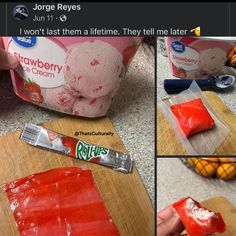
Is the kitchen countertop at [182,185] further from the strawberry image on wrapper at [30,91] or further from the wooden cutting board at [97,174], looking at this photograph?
the strawberry image on wrapper at [30,91]

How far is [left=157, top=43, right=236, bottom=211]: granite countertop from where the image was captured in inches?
22.0

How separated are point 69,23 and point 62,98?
179 mm

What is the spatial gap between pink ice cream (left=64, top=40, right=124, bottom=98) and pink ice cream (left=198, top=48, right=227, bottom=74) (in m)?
0.11

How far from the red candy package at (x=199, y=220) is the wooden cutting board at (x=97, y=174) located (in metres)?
0.06

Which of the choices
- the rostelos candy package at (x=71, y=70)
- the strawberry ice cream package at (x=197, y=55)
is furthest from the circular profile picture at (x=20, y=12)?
the strawberry ice cream package at (x=197, y=55)

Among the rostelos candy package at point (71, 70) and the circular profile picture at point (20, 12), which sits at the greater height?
the circular profile picture at point (20, 12)

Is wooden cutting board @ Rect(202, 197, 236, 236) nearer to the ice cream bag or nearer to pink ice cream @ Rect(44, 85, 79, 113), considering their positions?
the ice cream bag

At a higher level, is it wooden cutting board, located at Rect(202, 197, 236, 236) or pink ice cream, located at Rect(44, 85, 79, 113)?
pink ice cream, located at Rect(44, 85, 79, 113)

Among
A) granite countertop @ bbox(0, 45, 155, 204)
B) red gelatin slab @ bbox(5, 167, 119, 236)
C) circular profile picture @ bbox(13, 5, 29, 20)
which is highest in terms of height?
circular profile picture @ bbox(13, 5, 29, 20)

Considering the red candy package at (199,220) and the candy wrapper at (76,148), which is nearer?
the red candy package at (199,220)

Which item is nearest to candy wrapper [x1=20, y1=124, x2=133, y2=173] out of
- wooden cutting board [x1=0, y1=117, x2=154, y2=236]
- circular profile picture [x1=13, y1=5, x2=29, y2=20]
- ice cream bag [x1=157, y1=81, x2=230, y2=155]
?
wooden cutting board [x1=0, y1=117, x2=154, y2=236]

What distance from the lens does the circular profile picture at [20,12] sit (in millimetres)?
485

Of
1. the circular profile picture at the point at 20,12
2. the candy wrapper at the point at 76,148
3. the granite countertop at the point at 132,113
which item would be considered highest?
the circular profile picture at the point at 20,12

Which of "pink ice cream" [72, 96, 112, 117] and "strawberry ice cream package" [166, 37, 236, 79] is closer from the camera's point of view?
"strawberry ice cream package" [166, 37, 236, 79]
